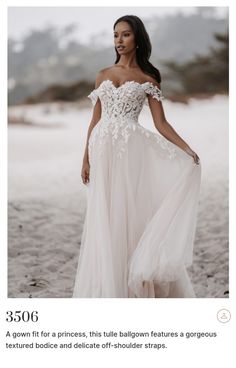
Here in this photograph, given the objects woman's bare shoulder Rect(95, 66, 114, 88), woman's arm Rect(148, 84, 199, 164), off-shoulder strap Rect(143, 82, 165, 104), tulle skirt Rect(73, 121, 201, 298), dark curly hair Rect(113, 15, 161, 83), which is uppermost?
dark curly hair Rect(113, 15, 161, 83)

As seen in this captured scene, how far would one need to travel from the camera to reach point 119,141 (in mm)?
3031

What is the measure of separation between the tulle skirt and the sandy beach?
0.48 metres

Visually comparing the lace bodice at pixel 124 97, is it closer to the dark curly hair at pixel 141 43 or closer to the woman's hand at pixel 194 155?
the dark curly hair at pixel 141 43

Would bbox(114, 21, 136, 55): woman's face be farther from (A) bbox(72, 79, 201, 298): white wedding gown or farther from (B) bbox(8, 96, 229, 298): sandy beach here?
(B) bbox(8, 96, 229, 298): sandy beach

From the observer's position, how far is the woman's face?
3.08 m

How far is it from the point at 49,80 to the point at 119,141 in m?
1.10

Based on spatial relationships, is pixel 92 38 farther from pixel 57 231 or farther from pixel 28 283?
pixel 28 283

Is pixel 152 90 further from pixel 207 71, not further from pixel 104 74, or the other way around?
pixel 207 71

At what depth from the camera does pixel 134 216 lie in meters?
3.03
